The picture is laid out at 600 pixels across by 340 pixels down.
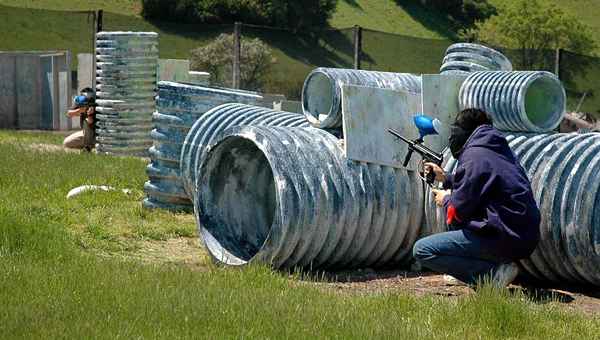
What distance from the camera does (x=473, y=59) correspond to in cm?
1163

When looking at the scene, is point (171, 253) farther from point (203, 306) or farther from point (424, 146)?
point (203, 306)

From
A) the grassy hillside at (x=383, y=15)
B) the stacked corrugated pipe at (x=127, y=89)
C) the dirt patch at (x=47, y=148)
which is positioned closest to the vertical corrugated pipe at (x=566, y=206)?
the stacked corrugated pipe at (x=127, y=89)

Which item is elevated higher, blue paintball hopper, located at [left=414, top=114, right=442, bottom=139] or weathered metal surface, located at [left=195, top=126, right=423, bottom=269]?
blue paintball hopper, located at [left=414, top=114, right=442, bottom=139]

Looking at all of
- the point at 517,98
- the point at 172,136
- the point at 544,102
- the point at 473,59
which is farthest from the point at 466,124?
the point at 172,136

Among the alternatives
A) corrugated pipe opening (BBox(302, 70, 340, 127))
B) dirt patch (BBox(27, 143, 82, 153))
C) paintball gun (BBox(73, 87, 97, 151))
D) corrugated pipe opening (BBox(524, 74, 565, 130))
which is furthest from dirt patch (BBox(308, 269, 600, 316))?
paintball gun (BBox(73, 87, 97, 151))

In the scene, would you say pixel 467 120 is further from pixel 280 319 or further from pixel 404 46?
pixel 404 46

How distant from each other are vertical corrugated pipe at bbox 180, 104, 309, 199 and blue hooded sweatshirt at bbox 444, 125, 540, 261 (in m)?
3.38

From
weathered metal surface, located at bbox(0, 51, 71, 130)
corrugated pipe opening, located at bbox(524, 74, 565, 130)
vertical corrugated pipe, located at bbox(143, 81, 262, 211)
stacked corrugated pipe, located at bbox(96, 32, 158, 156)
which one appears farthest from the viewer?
weathered metal surface, located at bbox(0, 51, 71, 130)

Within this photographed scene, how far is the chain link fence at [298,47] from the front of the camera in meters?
19.8

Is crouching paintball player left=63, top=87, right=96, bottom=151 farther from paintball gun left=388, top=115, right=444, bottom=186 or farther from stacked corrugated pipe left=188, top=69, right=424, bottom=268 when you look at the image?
paintball gun left=388, top=115, right=444, bottom=186

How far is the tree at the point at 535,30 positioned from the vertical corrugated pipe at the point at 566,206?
4436 centimetres

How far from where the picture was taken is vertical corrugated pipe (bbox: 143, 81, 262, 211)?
37.1 feet

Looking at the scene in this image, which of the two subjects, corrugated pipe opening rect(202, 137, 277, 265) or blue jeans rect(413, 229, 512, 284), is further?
corrugated pipe opening rect(202, 137, 277, 265)

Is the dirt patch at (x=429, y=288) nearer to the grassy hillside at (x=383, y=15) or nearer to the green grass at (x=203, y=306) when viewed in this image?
the green grass at (x=203, y=306)
